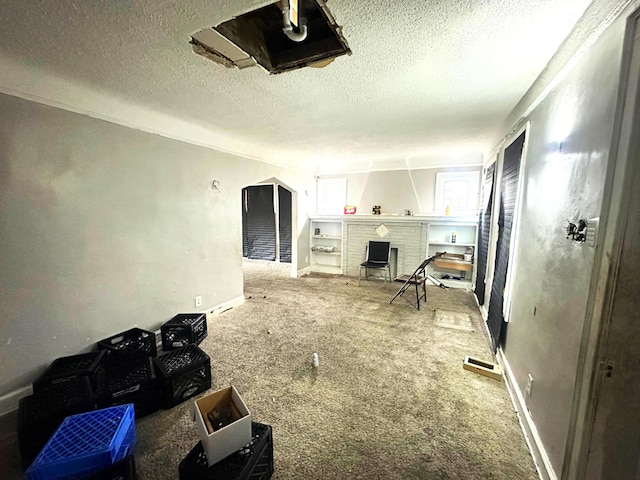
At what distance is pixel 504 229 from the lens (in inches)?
97.9

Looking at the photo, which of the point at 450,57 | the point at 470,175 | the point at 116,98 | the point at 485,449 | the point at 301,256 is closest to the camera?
the point at 485,449

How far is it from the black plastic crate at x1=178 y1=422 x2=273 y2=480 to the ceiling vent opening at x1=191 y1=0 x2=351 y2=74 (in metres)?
2.07

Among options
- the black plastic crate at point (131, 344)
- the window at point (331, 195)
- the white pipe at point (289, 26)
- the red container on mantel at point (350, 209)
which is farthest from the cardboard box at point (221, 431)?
the window at point (331, 195)

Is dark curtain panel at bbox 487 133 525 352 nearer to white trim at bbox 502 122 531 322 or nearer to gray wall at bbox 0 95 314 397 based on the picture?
white trim at bbox 502 122 531 322

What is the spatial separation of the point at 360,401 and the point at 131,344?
78.8 inches

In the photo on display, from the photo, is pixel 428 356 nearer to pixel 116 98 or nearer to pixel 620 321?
pixel 620 321

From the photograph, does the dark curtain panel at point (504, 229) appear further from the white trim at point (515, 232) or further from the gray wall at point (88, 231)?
the gray wall at point (88, 231)

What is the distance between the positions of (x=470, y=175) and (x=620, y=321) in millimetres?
4157

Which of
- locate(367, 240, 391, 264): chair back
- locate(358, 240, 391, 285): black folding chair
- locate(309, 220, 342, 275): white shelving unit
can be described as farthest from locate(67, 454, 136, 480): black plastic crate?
locate(309, 220, 342, 275): white shelving unit

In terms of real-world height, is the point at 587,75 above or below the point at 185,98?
below

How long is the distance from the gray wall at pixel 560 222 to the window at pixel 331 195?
385 centimetres

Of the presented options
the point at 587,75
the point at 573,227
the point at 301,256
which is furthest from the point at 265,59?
the point at 301,256

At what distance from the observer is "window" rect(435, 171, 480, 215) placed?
14.7 feet

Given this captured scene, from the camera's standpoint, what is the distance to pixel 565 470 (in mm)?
1096
